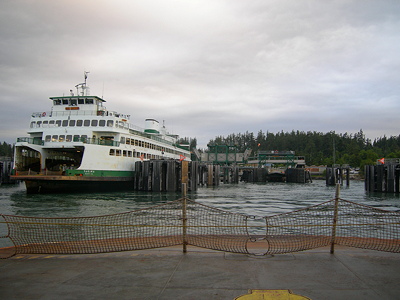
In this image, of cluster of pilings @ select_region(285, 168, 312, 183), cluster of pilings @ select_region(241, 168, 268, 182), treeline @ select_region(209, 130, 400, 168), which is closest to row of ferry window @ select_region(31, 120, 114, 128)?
cluster of pilings @ select_region(241, 168, 268, 182)

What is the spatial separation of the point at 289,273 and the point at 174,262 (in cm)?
214

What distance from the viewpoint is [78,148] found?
110ft

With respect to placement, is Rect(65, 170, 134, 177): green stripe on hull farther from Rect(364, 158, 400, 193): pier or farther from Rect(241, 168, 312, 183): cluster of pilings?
Rect(241, 168, 312, 183): cluster of pilings

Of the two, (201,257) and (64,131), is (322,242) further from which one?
(64,131)

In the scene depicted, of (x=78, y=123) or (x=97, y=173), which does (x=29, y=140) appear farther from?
(x=97, y=173)

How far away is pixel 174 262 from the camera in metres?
6.09

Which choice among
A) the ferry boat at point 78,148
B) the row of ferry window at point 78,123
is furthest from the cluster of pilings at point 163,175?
the row of ferry window at point 78,123

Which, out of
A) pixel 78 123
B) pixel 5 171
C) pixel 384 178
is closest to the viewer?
pixel 78 123

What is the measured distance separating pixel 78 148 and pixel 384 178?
122 ft

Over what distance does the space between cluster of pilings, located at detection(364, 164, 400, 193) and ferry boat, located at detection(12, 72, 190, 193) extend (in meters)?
30.5

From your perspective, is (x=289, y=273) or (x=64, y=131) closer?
(x=289, y=273)

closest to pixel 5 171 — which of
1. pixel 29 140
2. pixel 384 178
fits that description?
pixel 29 140

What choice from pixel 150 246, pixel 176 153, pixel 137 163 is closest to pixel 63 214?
pixel 150 246

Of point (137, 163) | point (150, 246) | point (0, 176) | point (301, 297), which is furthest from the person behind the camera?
point (0, 176)
